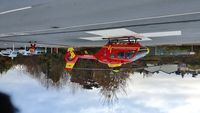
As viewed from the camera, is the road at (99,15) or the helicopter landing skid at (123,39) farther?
the helicopter landing skid at (123,39)

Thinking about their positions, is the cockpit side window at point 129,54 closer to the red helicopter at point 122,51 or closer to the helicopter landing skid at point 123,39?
the red helicopter at point 122,51

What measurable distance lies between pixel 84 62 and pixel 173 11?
15.9 m

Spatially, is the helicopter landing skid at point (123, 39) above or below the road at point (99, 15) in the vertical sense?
below

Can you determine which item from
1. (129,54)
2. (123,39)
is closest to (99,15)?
(123,39)

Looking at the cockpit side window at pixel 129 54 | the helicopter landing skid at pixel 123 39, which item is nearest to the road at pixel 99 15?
the helicopter landing skid at pixel 123 39

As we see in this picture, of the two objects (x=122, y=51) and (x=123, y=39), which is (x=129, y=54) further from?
(x=123, y=39)

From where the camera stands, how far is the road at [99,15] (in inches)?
389

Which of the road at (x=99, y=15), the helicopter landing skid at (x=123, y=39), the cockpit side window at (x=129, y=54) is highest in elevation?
the road at (x=99, y=15)

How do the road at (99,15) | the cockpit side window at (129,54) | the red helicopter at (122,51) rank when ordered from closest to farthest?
the road at (99,15) < the red helicopter at (122,51) < the cockpit side window at (129,54)

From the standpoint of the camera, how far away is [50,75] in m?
30.8

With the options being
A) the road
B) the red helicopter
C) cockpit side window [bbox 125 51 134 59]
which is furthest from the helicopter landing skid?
the road

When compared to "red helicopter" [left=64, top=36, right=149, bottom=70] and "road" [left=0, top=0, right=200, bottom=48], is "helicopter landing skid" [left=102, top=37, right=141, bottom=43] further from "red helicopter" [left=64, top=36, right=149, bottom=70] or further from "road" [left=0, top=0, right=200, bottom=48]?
"road" [left=0, top=0, right=200, bottom=48]

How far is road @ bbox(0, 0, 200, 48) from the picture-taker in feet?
32.4

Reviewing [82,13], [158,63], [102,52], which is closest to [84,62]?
[158,63]
